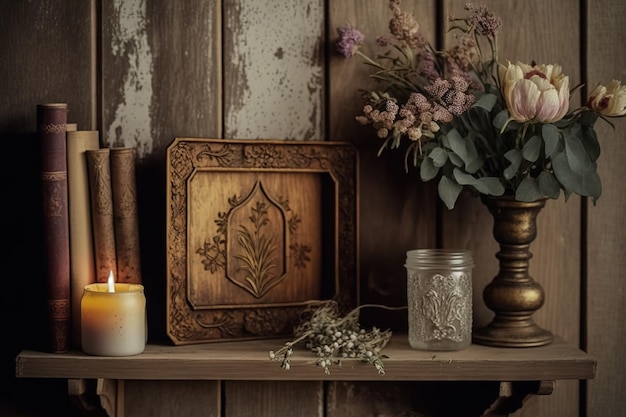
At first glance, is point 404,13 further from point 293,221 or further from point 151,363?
point 151,363

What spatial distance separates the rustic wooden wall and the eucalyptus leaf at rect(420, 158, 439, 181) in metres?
0.12

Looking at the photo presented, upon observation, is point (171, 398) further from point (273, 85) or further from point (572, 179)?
point (572, 179)

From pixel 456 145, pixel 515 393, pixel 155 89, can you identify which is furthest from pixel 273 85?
pixel 515 393

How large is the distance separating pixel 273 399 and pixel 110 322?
0.89 feet

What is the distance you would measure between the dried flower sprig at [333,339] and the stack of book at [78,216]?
8.4 inches

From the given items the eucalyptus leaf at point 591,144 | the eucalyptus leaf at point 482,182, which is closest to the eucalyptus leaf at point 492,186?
the eucalyptus leaf at point 482,182

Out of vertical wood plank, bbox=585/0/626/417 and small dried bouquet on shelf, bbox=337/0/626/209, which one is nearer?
small dried bouquet on shelf, bbox=337/0/626/209

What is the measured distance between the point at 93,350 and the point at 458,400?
1.62 feet

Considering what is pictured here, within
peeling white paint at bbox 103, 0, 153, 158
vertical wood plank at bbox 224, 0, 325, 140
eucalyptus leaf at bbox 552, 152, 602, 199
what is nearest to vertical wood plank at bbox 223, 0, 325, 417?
vertical wood plank at bbox 224, 0, 325, 140

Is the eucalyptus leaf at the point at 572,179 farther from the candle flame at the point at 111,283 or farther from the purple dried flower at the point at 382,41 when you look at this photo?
the candle flame at the point at 111,283

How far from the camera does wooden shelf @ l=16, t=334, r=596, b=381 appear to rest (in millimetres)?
952

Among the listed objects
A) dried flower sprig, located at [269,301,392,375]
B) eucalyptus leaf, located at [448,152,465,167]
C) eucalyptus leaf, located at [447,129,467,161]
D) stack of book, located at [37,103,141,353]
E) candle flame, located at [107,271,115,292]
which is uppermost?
eucalyptus leaf, located at [447,129,467,161]

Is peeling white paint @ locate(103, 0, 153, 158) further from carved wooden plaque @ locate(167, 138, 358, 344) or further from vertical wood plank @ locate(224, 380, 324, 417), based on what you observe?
vertical wood plank @ locate(224, 380, 324, 417)

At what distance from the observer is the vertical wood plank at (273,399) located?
43.5 inches
